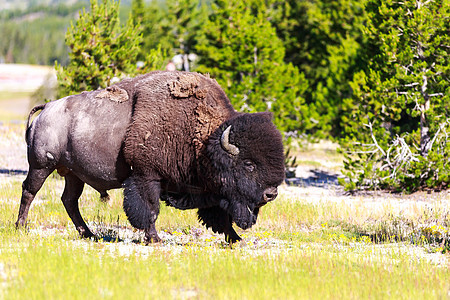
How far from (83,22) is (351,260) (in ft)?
32.5

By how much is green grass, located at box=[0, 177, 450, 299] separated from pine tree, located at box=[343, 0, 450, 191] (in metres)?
4.00

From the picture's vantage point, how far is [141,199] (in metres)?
6.79

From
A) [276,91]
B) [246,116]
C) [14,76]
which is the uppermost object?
[246,116]

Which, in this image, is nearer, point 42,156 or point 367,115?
point 42,156

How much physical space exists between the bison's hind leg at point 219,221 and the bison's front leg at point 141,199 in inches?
29.2

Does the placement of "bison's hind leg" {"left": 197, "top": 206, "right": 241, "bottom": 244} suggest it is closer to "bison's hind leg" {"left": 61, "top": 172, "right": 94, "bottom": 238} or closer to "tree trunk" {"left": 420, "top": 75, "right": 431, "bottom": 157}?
"bison's hind leg" {"left": 61, "top": 172, "right": 94, "bottom": 238}

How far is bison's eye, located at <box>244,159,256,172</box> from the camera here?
650cm

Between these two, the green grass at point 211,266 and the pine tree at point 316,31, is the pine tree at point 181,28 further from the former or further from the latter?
the green grass at point 211,266

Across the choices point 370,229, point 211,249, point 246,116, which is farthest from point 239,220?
point 370,229

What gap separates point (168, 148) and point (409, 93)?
757 centimetres

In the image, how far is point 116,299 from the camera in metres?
4.36

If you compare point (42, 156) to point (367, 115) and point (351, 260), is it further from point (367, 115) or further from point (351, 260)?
point (367, 115)

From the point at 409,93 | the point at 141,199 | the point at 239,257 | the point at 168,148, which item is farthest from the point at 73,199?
the point at 409,93

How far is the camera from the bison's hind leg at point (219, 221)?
7.23m
